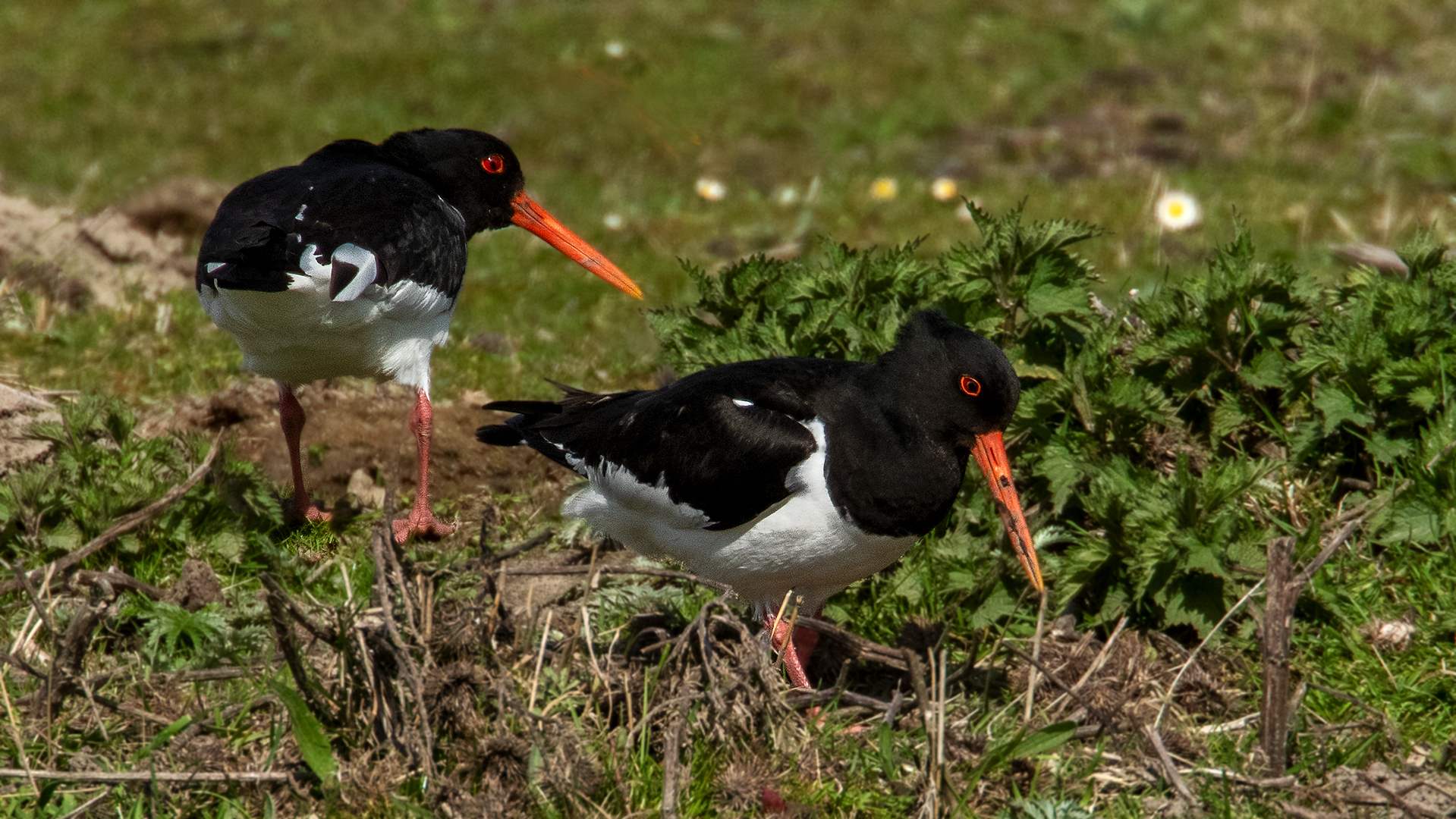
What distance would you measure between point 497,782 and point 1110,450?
2.39m

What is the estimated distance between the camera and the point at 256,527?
497cm

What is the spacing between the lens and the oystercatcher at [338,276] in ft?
15.2

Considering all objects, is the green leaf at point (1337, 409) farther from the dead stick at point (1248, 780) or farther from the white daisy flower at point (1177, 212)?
the white daisy flower at point (1177, 212)

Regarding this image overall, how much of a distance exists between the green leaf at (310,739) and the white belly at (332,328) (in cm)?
167

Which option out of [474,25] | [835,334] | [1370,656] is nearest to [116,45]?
[474,25]

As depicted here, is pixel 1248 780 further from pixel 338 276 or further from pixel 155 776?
pixel 338 276

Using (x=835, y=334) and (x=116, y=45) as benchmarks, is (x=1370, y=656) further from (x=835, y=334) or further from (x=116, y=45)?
(x=116, y=45)

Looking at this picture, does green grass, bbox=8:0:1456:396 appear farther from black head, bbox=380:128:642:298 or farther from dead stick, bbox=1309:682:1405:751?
dead stick, bbox=1309:682:1405:751

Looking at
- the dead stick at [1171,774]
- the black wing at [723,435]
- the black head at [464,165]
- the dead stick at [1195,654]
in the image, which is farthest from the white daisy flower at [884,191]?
the dead stick at [1171,774]

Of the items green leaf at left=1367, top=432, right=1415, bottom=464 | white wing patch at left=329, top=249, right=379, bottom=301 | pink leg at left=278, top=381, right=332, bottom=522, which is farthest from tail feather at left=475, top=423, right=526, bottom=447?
green leaf at left=1367, top=432, right=1415, bottom=464

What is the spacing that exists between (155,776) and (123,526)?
4.25 ft

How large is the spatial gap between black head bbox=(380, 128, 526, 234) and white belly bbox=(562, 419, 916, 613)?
79.1 inches

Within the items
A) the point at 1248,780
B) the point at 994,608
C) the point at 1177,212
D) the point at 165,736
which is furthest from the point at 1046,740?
the point at 1177,212

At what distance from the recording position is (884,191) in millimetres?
9352
